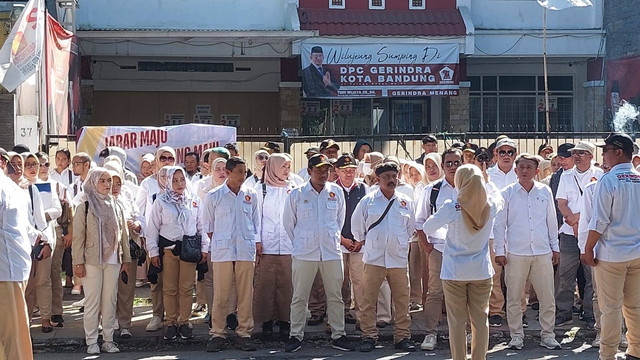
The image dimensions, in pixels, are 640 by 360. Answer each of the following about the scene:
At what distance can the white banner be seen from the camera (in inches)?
512

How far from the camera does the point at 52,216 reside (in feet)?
31.0

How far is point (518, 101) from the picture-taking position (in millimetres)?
25516

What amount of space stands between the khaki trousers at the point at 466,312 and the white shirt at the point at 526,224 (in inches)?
62.1

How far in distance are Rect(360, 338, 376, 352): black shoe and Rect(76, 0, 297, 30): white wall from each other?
14.1 m

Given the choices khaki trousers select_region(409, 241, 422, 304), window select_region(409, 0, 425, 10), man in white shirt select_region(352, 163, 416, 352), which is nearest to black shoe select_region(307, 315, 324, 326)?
man in white shirt select_region(352, 163, 416, 352)

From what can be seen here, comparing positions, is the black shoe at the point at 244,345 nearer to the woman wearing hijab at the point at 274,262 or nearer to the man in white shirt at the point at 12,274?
the woman wearing hijab at the point at 274,262

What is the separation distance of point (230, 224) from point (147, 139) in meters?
4.59

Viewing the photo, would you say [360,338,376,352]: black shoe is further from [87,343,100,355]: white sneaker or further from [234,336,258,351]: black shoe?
[87,343,100,355]: white sneaker

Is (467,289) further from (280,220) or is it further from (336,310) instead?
(280,220)

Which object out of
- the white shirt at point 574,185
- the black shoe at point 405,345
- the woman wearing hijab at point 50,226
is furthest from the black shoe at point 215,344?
the white shirt at point 574,185

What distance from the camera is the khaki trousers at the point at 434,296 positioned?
9000 mm

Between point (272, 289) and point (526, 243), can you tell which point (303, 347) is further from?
point (526, 243)

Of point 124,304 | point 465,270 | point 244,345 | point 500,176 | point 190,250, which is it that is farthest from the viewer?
point 500,176

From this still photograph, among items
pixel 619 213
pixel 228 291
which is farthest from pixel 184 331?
pixel 619 213
